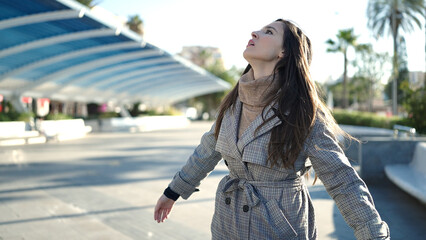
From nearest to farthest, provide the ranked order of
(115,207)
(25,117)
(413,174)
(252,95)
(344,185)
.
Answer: (344,185) < (252,95) < (115,207) < (413,174) < (25,117)

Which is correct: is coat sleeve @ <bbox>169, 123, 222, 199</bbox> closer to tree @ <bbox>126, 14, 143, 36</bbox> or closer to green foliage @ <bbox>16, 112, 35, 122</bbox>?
green foliage @ <bbox>16, 112, 35, 122</bbox>

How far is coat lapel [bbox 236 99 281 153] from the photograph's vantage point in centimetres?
191

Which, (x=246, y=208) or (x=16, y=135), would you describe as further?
(x=16, y=135)

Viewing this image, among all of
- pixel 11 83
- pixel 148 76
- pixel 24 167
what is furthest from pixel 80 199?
pixel 148 76

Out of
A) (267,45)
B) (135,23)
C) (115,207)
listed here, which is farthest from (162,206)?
(135,23)

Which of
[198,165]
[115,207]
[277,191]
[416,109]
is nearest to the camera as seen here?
[277,191]

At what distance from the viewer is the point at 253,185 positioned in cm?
195

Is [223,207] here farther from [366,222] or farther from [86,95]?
[86,95]

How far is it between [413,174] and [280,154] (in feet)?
17.9

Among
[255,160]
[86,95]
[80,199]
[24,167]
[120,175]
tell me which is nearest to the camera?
[255,160]

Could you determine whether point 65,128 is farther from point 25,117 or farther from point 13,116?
point 13,116

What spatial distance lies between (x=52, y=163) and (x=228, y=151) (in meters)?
9.10

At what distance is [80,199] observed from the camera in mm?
5996

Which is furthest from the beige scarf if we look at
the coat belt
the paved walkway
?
the paved walkway
